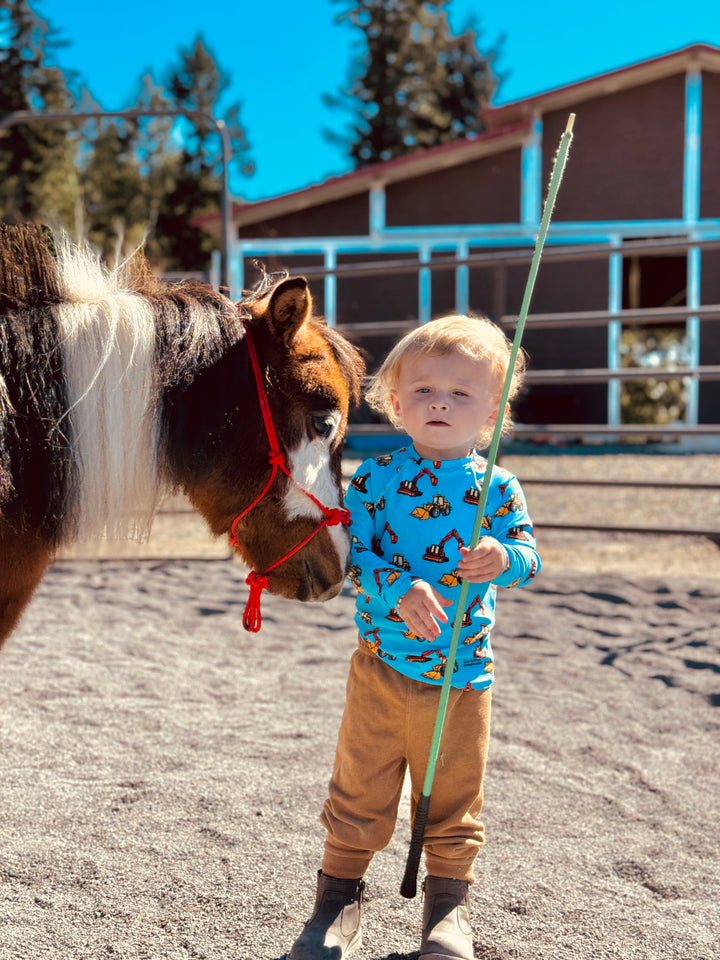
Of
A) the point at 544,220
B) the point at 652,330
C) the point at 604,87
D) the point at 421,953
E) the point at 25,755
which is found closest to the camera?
the point at 544,220

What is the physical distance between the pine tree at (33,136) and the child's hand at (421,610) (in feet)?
75.1

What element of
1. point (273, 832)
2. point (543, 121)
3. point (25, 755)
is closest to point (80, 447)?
point (273, 832)

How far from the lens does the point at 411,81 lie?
29391 mm

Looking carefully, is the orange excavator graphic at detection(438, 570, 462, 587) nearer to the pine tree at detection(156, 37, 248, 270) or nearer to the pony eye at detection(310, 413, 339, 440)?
the pony eye at detection(310, 413, 339, 440)

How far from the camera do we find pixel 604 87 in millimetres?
11859

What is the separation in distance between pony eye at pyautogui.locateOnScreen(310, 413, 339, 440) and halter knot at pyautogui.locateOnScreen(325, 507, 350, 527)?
156 mm

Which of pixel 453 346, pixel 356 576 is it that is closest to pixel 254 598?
pixel 356 576

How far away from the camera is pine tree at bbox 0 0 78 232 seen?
77.8 ft

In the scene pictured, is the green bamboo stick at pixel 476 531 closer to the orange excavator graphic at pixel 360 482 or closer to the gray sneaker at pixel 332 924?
the gray sneaker at pixel 332 924

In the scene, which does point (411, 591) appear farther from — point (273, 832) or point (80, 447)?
point (273, 832)

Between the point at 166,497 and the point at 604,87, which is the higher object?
the point at 604,87

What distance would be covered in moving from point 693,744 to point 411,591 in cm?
171

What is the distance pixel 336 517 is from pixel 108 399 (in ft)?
1.69

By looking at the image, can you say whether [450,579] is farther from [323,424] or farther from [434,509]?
[323,424]
